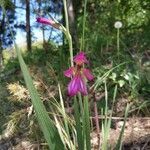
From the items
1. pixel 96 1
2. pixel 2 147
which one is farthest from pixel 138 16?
pixel 2 147

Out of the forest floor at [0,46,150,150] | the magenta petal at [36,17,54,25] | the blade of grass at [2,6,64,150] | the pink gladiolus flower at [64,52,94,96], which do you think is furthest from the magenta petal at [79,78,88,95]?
the forest floor at [0,46,150,150]

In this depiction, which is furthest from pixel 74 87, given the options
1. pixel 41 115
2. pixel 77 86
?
pixel 41 115

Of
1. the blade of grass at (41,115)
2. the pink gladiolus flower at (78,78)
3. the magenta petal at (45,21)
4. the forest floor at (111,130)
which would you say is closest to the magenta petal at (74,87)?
the pink gladiolus flower at (78,78)

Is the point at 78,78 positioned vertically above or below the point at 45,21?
below

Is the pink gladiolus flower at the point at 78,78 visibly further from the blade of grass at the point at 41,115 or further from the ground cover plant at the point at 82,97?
the blade of grass at the point at 41,115

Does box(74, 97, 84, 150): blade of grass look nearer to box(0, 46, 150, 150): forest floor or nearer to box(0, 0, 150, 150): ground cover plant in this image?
box(0, 0, 150, 150): ground cover plant

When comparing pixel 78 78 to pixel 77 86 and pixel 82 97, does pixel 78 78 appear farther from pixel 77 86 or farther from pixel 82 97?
pixel 82 97

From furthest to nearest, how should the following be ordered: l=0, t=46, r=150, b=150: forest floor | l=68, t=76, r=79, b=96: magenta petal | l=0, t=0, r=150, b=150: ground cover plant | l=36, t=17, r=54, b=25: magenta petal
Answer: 1. l=0, t=46, r=150, b=150: forest floor
2. l=36, t=17, r=54, b=25: magenta petal
3. l=0, t=0, r=150, b=150: ground cover plant
4. l=68, t=76, r=79, b=96: magenta petal

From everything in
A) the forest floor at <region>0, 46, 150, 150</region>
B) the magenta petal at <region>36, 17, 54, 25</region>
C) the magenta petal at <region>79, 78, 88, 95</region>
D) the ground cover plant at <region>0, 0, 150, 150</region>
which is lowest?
the forest floor at <region>0, 46, 150, 150</region>
